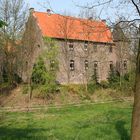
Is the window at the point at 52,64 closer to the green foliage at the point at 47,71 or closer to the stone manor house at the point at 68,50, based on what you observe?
the green foliage at the point at 47,71

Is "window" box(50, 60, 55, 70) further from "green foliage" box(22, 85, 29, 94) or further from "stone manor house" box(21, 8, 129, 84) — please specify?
"stone manor house" box(21, 8, 129, 84)

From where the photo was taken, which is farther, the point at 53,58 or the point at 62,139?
the point at 53,58

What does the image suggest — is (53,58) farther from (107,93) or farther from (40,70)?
(107,93)

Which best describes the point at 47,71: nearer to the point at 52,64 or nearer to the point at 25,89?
the point at 52,64

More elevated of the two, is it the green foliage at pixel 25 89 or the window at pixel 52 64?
the window at pixel 52 64

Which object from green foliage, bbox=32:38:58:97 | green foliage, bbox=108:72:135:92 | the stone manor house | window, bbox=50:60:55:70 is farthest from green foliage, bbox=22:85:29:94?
green foliage, bbox=108:72:135:92

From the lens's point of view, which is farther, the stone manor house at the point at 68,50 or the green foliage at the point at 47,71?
the stone manor house at the point at 68,50

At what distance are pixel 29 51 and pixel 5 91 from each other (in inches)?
360

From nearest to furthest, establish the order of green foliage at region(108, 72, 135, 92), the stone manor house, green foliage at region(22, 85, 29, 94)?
green foliage at region(22, 85, 29, 94) → green foliage at region(108, 72, 135, 92) → the stone manor house

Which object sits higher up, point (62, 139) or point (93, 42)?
point (93, 42)

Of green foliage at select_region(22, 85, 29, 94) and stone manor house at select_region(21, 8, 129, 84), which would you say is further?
stone manor house at select_region(21, 8, 129, 84)

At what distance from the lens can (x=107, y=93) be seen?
1886 inches

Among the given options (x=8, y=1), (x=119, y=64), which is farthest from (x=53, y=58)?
(x=119, y=64)

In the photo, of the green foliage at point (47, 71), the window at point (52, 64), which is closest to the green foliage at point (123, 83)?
the green foliage at point (47, 71)
